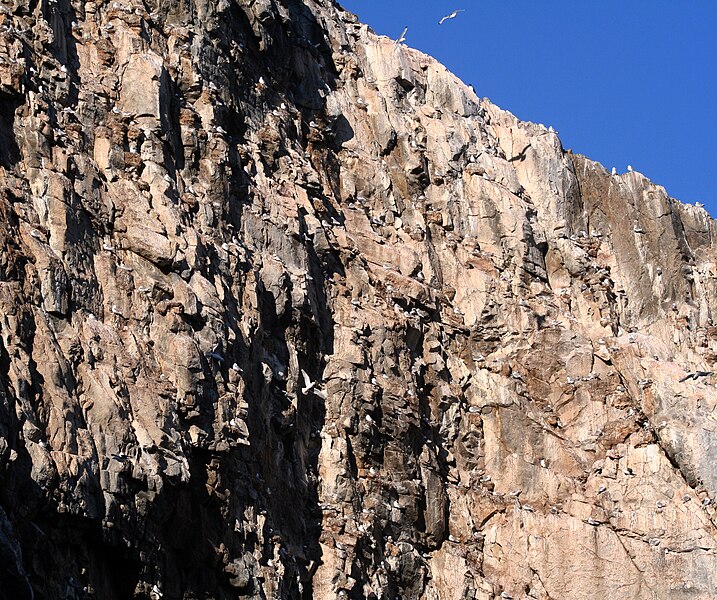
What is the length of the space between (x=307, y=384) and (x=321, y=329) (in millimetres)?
1834

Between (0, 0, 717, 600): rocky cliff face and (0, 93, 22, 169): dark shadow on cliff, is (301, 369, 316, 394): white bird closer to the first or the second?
(0, 0, 717, 600): rocky cliff face

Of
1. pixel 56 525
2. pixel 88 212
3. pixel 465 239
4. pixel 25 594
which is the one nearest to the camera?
pixel 25 594

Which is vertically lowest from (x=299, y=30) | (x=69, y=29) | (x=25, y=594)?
(x=25, y=594)

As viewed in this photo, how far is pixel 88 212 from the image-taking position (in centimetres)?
3744

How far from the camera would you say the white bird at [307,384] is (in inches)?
1606

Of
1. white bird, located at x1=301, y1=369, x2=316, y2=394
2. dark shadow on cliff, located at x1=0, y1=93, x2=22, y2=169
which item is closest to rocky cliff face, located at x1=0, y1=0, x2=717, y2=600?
dark shadow on cliff, located at x1=0, y1=93, x2=22, y2=169

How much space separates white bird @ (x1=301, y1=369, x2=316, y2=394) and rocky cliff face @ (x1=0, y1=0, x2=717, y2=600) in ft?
0.57

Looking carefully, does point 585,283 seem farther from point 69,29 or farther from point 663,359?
point 69,29

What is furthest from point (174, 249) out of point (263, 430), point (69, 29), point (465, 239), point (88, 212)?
point (465, 239)

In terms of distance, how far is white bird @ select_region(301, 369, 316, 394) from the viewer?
40.8m

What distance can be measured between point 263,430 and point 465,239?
1149 cm

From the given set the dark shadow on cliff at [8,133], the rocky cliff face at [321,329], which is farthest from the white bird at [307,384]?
the dark shadow on cliff at [8,133]

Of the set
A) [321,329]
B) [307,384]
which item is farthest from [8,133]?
[321,329]

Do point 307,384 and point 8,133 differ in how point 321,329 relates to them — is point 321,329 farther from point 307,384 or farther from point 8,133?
point 8,133
